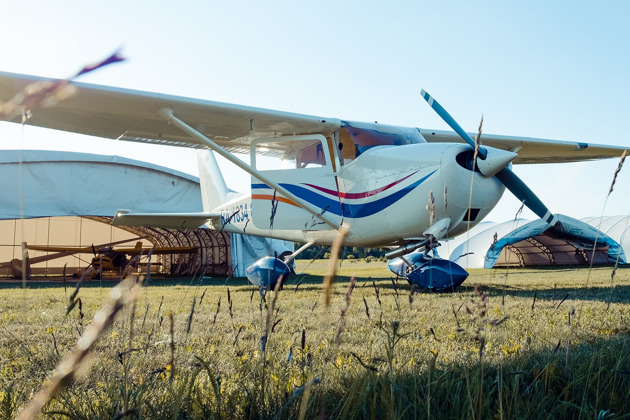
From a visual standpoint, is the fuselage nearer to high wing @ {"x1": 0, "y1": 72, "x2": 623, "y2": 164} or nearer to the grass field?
high wing @ {"x1": 0, "y1": 72, "x2": 623, "y2": 164}

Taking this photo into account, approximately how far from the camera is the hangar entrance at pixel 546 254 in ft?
82.4

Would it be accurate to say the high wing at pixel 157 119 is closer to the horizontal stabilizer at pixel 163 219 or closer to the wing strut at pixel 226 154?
the wing strut at pixel 226 154

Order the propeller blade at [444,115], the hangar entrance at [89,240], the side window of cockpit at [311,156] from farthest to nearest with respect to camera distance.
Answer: the hangar entrance at [89,240] → the side window of cockpit at [311,156] → the propeller blade at [444,115]

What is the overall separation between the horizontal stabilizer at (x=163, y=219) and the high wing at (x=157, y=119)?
307cm

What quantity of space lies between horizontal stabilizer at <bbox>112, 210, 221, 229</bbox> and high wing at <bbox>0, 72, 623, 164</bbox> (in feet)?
9.63

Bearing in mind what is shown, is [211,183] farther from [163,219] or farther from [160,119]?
[160,119]

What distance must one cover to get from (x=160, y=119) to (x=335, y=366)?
264 inches

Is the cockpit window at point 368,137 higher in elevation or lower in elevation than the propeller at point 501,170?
higher

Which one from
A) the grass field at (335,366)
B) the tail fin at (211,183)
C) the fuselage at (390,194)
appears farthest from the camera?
the tail fin at (211,183)

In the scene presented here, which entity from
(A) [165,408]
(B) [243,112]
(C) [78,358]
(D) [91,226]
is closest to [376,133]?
(B) [243,112]

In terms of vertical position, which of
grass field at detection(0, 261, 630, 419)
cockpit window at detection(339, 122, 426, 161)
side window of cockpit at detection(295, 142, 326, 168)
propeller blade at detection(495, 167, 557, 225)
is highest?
cockpit window at detection(339, 122, 426, 161)

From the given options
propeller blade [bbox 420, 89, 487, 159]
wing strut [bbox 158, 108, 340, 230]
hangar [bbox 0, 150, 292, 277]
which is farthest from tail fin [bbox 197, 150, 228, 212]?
propeller blade [bbox 420, 89, 487, 159]

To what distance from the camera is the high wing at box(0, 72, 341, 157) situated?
6953mm

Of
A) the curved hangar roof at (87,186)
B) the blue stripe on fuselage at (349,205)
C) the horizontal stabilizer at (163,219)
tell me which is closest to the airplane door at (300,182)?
the blue stripe on fuselage at (349,205)
